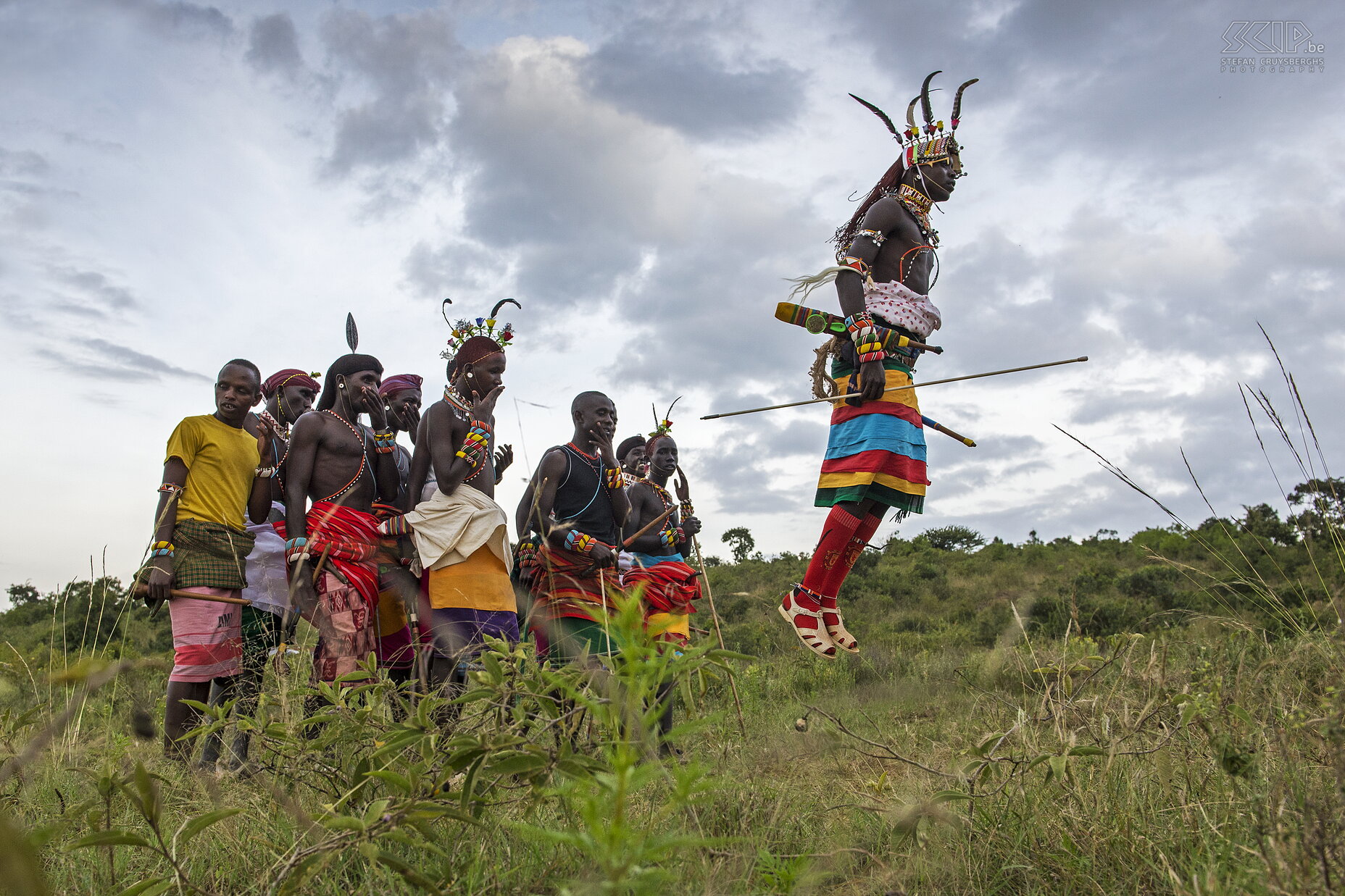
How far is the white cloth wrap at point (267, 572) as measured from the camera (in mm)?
5023

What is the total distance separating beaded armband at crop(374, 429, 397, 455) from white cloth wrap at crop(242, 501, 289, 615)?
0.77 m

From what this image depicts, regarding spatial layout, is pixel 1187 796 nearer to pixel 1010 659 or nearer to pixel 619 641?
pixel 619 641

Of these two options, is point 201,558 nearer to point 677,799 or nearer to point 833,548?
point 833,548

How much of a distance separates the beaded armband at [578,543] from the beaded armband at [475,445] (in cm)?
63

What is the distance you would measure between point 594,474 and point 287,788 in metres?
3.43

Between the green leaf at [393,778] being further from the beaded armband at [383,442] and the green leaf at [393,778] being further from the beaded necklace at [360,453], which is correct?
the beaded armband at [383,442]

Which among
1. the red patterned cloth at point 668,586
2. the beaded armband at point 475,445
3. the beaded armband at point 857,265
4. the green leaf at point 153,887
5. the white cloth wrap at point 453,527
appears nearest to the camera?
the green leaf at point 153,887

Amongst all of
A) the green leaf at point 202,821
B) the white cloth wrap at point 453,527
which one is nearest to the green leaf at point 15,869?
the green leaf at point 202,821

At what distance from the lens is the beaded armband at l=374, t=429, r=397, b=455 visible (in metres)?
5.14

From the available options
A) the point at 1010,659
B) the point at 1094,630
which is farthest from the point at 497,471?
the point at 1094,630

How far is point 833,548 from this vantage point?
5.21 metres

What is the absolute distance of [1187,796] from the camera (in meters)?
2.23

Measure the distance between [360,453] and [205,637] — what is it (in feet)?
3.77

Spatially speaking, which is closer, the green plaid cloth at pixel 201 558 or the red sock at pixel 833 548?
the green plaid cloth at pixel 201 558
